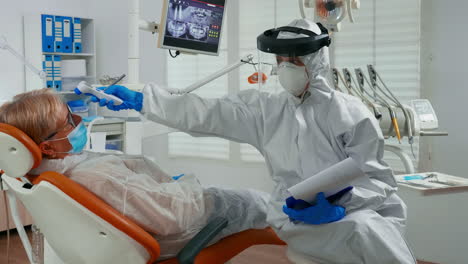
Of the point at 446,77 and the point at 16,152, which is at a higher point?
the point at 446,77

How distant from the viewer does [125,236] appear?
1.33m

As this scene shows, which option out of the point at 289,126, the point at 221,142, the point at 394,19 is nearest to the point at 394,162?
the point at 394,19

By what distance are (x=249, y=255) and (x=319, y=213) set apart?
5.92 feet

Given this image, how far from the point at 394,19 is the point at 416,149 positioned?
847 mm

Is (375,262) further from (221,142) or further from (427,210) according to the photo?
A: (221,142)

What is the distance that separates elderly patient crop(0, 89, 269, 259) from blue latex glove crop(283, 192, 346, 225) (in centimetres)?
30

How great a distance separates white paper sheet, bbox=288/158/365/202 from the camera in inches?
50.3

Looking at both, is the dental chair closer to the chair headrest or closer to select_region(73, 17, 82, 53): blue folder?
the chair headrest

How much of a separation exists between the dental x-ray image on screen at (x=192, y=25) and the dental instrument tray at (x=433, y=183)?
122cm

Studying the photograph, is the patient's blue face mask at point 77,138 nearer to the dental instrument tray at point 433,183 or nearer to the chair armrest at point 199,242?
the chair armrest at point 199,242

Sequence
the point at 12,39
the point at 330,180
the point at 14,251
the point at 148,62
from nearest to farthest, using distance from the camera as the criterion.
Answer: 1. the point at 330,180
2. the point at 14,251
3. the point at 12,39
4. the point at 148,62

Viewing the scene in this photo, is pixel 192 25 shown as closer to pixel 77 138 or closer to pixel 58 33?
pixel 77 138

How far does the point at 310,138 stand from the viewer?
1628 mm

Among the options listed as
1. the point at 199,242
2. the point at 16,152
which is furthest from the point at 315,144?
the point at 16,152
